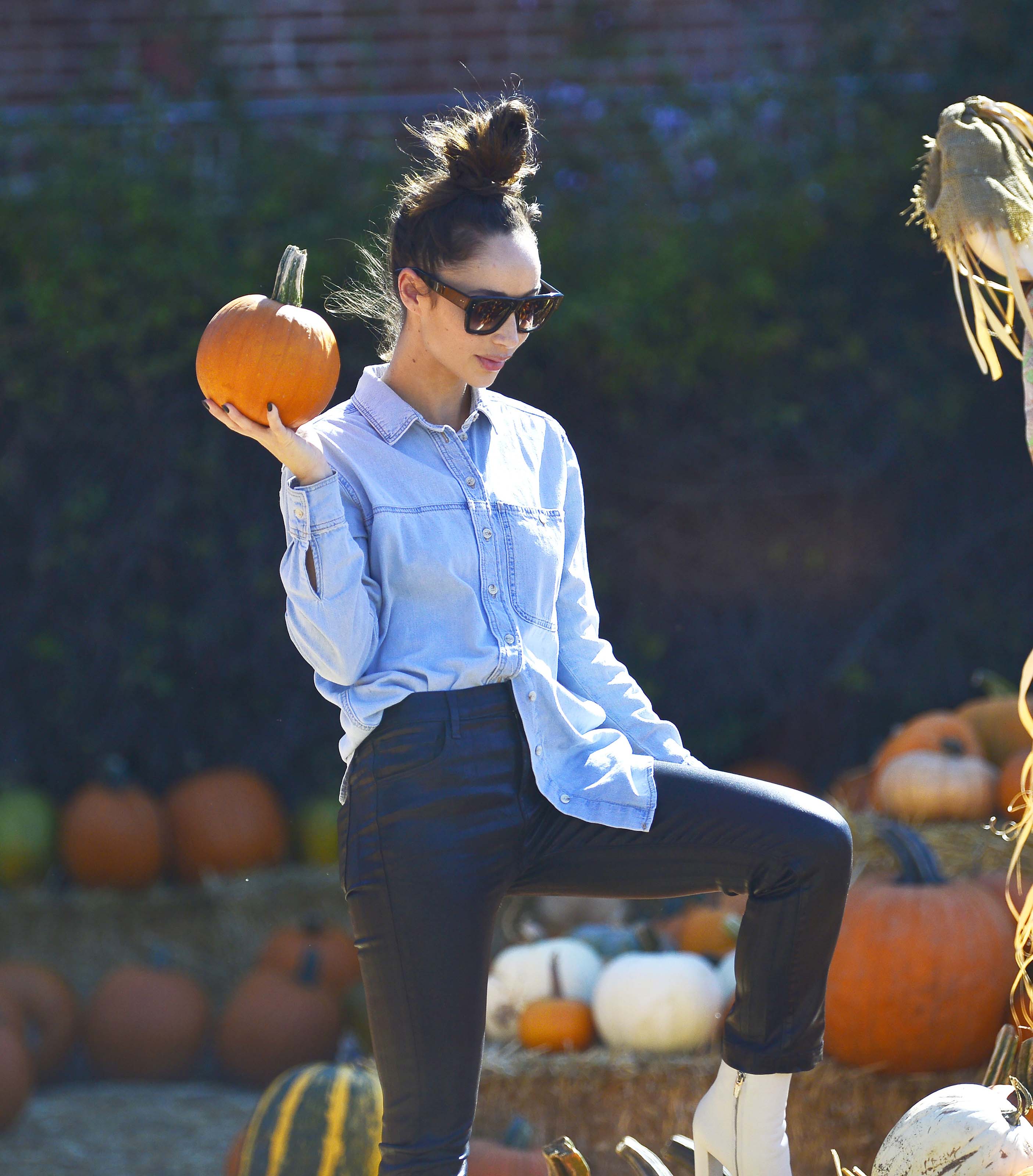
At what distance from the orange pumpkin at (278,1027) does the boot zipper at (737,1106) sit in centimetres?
225

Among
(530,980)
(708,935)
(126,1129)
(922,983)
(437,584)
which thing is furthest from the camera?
(126,1129)

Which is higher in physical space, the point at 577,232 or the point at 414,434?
the point at 577,232

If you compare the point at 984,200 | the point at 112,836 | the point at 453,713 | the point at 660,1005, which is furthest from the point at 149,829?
the point at 984,200

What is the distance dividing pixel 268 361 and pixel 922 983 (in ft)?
6.40

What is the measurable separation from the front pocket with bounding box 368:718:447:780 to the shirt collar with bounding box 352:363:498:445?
0.40 m

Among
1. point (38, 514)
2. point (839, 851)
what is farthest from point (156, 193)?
point (839, 851)

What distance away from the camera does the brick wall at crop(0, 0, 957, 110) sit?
5055mm

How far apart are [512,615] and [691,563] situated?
307 centimetres

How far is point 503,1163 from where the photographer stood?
2807 mm

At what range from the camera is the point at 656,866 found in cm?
201

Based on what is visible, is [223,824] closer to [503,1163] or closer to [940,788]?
[503,1163]

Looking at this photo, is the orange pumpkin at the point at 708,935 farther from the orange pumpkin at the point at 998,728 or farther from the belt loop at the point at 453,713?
the belt loop at the point at 453,713

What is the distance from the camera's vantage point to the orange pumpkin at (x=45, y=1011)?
13.3ft

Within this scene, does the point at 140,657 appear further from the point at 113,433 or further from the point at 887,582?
the point at 887,582
